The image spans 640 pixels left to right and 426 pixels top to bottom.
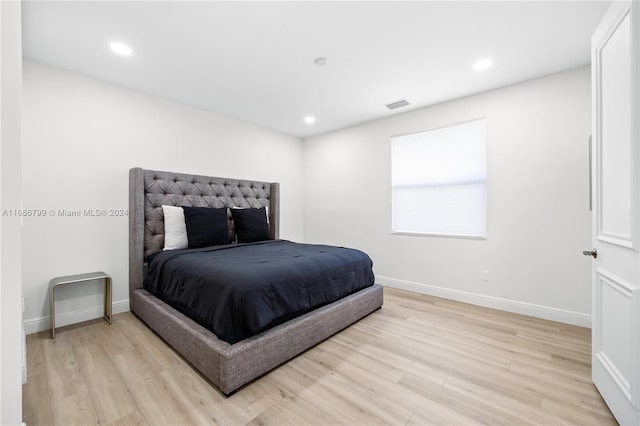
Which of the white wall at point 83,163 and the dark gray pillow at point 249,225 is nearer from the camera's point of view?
the white wall at point 83,163

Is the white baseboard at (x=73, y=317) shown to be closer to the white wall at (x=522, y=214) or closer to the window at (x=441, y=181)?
the white wall at (x=522, y=214)

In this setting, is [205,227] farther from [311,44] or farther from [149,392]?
[311,44]

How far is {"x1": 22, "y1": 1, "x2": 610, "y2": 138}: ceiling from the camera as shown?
5.97ft

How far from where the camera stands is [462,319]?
2686 millimetres

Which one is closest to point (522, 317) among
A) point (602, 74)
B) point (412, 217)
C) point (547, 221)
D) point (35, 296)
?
point (547, 221)

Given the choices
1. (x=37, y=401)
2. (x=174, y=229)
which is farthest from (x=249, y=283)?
(x=174, y=229)

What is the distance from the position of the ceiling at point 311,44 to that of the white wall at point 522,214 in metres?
0.25

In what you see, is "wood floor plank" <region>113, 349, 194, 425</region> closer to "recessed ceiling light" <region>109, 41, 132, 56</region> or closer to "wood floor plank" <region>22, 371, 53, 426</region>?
"wood floor plank" <region>22, 371, 53, 426</region>

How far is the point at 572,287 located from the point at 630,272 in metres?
1.62

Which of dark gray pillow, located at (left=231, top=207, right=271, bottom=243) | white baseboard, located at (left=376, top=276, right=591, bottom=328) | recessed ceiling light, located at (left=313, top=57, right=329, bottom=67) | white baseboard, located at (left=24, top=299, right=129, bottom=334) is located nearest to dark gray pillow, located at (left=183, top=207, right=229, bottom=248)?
dark gray pillow, located at (left=231, top=207, right=271, bottom=243)

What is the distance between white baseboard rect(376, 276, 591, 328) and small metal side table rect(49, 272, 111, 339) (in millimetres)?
3286

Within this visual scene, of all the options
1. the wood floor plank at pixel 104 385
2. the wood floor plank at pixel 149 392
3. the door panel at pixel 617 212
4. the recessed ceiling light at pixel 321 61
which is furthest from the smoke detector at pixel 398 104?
the wood floor plank at pixel 104 385

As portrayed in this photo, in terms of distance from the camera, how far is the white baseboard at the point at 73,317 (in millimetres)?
2354

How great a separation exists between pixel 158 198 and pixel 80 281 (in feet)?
3.43
